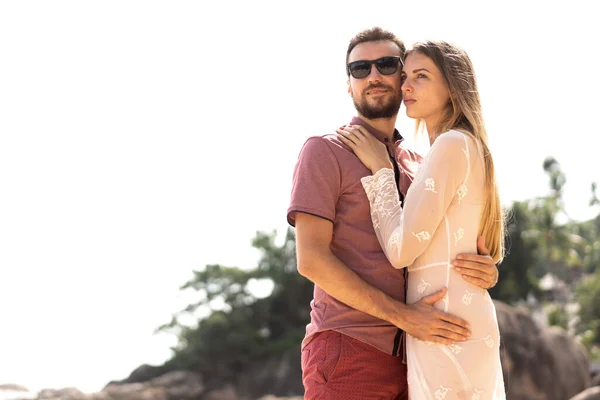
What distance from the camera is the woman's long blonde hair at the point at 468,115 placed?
3695 mm

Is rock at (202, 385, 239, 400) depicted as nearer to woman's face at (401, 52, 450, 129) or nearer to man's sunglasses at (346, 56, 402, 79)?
man's sunglasses at (346, 56, 402, 79)

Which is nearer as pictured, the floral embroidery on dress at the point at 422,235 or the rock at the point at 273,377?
the floral embroidery on dress at the point at 422,235

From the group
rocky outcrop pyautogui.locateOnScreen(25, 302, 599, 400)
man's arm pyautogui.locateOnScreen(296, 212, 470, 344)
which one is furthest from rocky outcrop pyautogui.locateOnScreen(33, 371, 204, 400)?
man's arm pyautogui.locateOnScreen(296, 212, 470, 344)

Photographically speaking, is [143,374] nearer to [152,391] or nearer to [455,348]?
[152,391]

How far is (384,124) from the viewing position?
417 centimetres

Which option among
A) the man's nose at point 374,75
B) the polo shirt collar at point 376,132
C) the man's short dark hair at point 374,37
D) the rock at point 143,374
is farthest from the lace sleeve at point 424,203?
the rock at point 143,374

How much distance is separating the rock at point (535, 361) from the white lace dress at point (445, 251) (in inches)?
639

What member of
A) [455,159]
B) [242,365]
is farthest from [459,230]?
[242,365]

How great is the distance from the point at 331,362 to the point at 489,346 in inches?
26.4

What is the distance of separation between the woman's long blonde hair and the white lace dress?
0.06 metres

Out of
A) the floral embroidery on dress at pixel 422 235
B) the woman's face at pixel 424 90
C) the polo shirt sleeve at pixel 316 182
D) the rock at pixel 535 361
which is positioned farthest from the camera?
the rock at pixel 535 361

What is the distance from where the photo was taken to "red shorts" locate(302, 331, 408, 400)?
142 inches

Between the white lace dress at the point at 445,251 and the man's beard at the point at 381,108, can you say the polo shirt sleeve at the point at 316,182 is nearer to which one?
the white lace dress at the point at 445,251

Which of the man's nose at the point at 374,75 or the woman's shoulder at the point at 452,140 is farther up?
the man's nose at the point at 374,75
